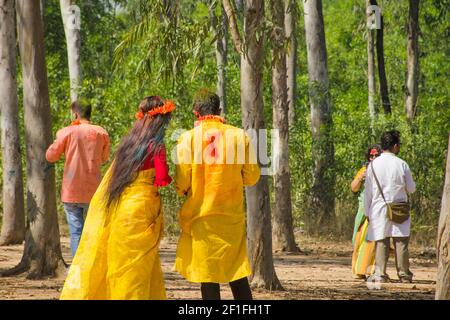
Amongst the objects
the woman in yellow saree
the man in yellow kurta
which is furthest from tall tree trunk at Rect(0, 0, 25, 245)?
the man in yellow kurta

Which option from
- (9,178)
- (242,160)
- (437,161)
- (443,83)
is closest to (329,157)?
(437,161)

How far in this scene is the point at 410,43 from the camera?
28672 millimetres

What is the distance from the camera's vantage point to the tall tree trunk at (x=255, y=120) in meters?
12.1

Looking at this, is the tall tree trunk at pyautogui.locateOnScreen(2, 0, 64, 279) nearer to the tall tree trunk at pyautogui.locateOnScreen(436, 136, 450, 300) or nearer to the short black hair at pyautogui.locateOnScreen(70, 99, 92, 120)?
the short black hair at pyautogui.locateOnScreen(70, 99, 92, 120)

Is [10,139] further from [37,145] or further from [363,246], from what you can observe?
[363,246]

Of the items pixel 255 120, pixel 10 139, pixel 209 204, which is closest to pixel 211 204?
pixel 209 204

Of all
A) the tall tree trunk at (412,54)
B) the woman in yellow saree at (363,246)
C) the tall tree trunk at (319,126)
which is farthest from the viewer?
the tall tree trunk at (412,54)

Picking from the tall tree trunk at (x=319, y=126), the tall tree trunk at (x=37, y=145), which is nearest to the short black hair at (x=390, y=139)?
the tall tree trunk at (x=37, y=145)

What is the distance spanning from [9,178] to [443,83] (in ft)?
95.6

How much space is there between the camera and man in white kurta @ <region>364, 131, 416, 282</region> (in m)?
13.4

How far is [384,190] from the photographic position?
13398mm

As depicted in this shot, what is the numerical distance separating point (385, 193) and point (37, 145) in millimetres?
4148

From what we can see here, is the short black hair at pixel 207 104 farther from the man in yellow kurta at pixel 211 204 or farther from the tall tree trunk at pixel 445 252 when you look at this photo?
the tall tree trunk at pixel 445 252

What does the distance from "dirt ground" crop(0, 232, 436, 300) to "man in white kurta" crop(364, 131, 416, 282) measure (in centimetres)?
54
